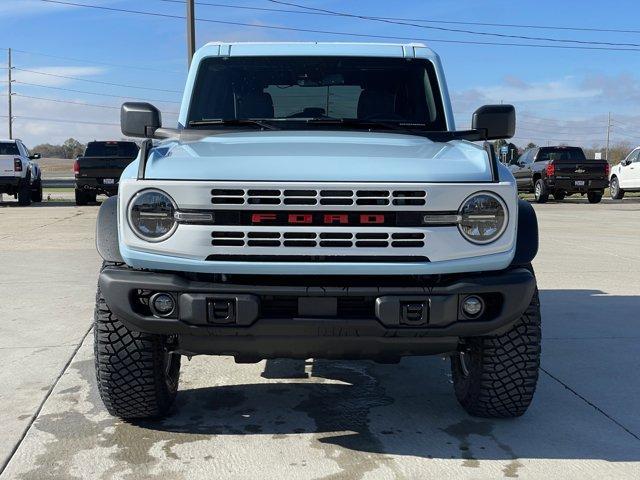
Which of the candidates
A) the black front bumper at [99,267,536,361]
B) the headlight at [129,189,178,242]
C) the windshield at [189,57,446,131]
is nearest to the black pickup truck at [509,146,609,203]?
the windshield at [189,57,446,131]

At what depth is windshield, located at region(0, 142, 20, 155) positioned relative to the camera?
2131cm

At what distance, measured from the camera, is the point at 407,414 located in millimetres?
3904

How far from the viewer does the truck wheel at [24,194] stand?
2146 cm

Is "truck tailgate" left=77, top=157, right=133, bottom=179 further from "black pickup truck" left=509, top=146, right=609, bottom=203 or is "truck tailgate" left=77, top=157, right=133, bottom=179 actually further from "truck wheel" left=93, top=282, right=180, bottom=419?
"truck wheel" left=93, top=282, right=180, bottom=419

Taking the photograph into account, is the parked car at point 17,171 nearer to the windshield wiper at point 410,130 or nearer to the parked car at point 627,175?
the windshield wiper at point 410,130

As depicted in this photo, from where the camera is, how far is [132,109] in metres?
4.41

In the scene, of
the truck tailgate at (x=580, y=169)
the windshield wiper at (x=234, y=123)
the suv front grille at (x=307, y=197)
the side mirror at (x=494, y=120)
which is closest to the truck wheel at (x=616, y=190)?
the truck tailgate at (x=580, y=169)

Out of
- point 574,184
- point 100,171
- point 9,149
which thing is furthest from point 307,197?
point 574,184

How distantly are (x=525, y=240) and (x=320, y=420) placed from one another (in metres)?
1.38

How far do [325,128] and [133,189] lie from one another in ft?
4.60

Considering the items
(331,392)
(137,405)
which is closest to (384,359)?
(331,392)

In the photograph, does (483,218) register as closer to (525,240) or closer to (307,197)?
(525,240)

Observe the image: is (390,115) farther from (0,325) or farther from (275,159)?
(0,325)

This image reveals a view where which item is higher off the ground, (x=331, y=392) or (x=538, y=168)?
(x=538, y=168)
